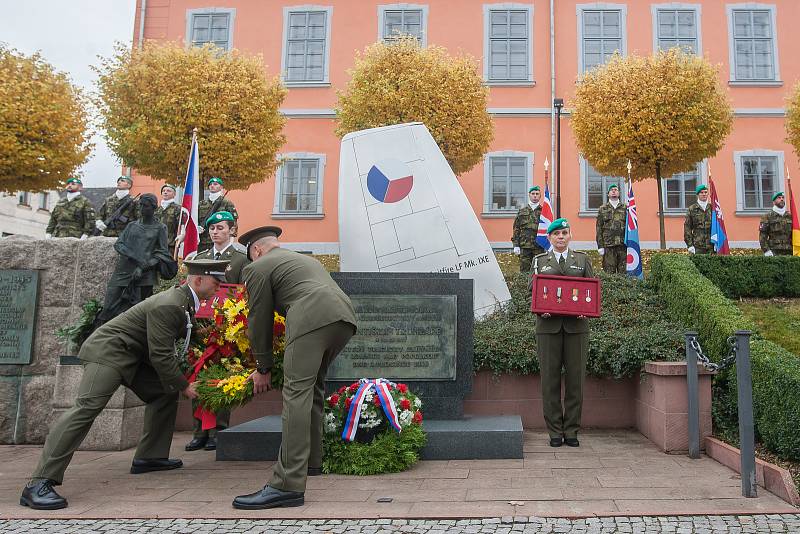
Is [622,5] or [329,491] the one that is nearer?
[329,491]

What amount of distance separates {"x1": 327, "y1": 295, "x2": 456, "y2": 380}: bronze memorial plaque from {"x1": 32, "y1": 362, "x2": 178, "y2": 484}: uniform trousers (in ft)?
4.50

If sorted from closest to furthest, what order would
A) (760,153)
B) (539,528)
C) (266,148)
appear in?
(539,528)
(266,148)
(760,153)

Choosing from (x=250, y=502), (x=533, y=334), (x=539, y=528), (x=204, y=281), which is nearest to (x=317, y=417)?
(x=250, y=502)

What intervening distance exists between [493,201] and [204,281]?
15.4 metres

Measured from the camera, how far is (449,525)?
3541 millimetres

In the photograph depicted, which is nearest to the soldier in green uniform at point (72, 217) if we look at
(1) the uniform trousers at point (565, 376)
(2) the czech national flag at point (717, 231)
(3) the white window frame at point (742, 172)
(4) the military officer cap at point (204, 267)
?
(4) the military officer cap at point (204, 267)

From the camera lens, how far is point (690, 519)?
3.57m

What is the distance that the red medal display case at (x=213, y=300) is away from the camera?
5262 mm

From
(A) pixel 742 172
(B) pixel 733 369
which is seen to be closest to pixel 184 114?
(B) pixel 733 369

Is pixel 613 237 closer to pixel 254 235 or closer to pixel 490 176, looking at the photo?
pixel 490 176

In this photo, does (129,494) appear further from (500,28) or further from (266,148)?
(500,28)

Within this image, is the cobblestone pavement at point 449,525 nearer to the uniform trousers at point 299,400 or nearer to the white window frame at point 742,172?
the uniform trousers at point 299,400

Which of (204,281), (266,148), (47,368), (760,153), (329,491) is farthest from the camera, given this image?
(760,153)

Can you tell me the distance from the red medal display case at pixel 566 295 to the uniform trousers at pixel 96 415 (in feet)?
9.65
